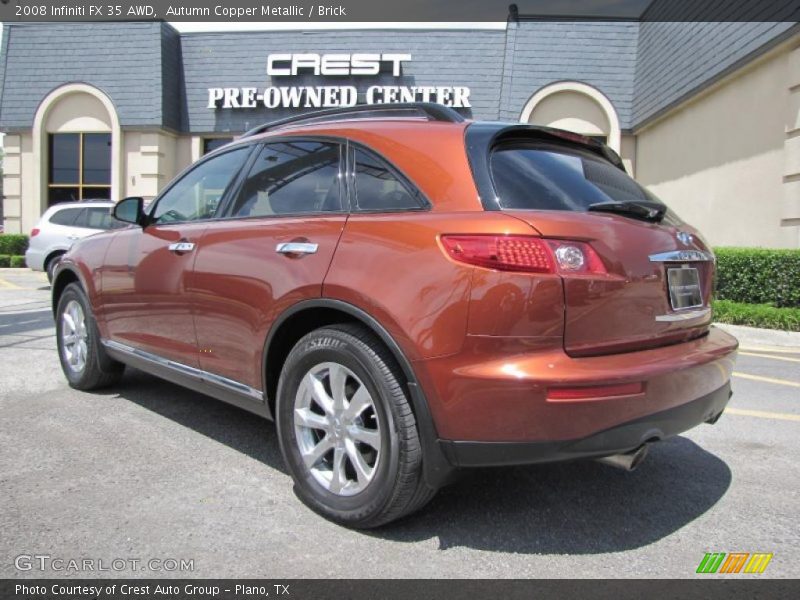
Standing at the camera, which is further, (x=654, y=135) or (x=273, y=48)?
(x=273, y=48)

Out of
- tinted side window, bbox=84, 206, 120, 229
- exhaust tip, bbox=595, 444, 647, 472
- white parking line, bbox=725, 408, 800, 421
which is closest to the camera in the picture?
exhaust tip, bbox=595, 444, 647, 472

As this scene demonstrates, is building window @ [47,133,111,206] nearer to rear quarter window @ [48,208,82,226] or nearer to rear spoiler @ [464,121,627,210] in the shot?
rear quarter window @ [48,208,82,226]

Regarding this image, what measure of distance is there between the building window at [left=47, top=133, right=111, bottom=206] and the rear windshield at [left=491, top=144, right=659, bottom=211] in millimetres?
17789

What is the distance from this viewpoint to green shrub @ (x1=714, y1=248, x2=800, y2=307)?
9.12m

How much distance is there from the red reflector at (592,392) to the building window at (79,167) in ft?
60.6

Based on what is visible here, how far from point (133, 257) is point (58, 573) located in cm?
226

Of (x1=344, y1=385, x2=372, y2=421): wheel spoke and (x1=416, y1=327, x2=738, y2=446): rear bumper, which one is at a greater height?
(x1=416, y1=327, x2=738, y2=446): rear bumper

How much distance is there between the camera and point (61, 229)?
41.2 ft

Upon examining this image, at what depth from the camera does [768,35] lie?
9898 mm

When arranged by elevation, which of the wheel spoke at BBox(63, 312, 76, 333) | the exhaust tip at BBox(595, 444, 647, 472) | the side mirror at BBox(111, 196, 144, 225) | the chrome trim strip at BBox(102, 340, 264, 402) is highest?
the side mirror at BBox(111, 196, 144, 225)

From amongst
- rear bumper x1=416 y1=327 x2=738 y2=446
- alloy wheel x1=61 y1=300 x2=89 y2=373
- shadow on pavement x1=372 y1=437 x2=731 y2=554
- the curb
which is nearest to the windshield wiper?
rear bumper x1=416 y1=327 x2=738 y2=446

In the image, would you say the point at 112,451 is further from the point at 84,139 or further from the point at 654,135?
the point at 84,139

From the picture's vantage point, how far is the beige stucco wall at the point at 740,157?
998 centimetres

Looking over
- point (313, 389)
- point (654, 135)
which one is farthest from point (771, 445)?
point (654, 135)
